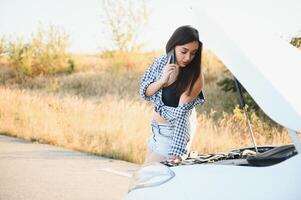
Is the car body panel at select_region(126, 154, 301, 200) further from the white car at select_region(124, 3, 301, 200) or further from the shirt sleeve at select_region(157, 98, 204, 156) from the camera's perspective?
the shirt sleeve at select_region(157, 98, 204, 156)

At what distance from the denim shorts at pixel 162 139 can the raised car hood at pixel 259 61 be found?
149cm

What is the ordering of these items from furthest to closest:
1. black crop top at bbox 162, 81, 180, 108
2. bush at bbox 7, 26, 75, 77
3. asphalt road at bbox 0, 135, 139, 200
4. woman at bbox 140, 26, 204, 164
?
bush at bbox 7, 26, 75, 77
asphalt road at bbox 0, 135, 139, 200
black crop top at bbox 162, 81, 180, 108
woman at bbox 140, 26, 204, 164

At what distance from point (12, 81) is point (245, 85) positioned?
30517 millimetres

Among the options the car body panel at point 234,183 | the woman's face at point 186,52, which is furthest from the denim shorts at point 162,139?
the car body panel at point 234,183

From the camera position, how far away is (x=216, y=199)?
220 cm

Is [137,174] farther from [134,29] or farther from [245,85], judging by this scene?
[134,29]

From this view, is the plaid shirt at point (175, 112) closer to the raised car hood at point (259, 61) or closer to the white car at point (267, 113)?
the white car at point (267, 113)

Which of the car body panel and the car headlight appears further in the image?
the car headlight

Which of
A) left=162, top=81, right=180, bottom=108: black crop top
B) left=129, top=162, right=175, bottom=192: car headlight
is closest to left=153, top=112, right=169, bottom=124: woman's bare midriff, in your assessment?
left=162, top=81, right=180, bottom=108: black crop top

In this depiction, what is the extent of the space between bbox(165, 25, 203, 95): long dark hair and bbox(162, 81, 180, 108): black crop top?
39mm

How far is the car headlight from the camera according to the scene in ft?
8.19

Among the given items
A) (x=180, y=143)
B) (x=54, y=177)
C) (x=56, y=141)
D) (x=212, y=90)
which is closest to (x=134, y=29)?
(x=212, y=90)

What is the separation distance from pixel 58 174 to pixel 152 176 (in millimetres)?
5211

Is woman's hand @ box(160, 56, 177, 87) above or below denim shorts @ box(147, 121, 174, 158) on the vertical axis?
above
